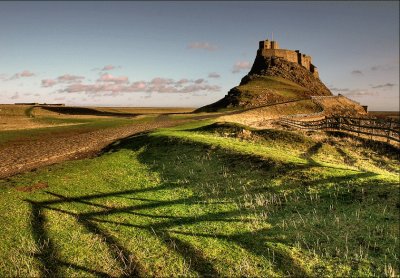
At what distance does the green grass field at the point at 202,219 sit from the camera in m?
9.11

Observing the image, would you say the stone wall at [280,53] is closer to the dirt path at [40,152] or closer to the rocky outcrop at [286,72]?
the rocky outcrop at [286,72]

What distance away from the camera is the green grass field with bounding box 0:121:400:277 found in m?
9.11

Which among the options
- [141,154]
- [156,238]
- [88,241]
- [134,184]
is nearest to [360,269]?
[156,238]

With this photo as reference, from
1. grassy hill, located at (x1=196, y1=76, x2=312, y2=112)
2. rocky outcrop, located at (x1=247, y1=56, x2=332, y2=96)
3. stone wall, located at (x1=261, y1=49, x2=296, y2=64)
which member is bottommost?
grassy hill, located at (x1=196, y1=76, x2=312, y2=112)

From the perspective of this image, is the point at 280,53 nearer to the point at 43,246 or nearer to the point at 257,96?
the point at 257,96

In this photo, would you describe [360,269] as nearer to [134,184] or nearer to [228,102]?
[134,184]

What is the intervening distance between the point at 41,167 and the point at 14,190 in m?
5.69

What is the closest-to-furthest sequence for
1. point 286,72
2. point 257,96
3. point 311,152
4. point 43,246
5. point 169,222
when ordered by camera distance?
point 43,246 < point 169,222 < point 311,152 < point 257,96 < point 286,72

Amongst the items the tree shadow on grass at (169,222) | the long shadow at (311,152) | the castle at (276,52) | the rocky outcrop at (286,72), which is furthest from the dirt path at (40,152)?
the castle at (276,52)

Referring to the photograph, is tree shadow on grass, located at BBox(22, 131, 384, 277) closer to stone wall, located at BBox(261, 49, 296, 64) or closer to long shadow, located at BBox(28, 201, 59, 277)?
long shadow, located at BBox(28, 201, 59, 277)

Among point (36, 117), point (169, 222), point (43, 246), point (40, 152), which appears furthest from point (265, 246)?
point (36, 117)

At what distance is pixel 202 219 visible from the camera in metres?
12.2

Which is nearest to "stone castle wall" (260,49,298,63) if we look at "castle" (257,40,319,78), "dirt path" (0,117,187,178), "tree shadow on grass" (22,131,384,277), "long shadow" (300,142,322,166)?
"castle" (257,40,319,78)

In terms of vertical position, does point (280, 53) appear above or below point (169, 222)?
above
